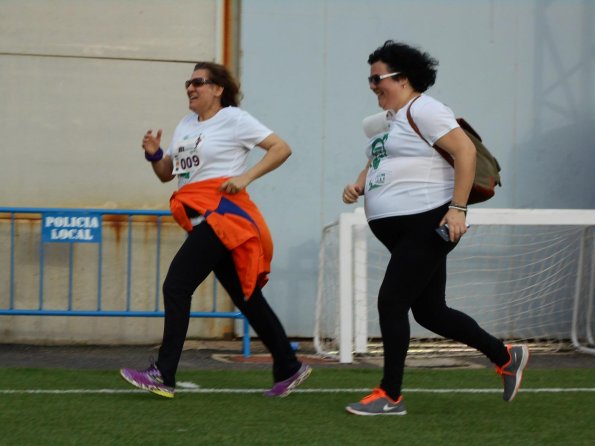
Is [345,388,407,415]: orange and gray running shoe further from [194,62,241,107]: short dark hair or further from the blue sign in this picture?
the blue sign

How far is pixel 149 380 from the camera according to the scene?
568 centimetres

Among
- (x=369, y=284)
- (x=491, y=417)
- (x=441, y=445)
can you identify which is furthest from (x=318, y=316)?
(x=441, y=445)

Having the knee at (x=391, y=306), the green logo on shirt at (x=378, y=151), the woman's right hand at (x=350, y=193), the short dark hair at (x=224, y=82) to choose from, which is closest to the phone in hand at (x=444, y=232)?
the knee at (x=391, y=306)

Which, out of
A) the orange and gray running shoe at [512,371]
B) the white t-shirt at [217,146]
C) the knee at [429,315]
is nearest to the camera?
the knee at [429,315]

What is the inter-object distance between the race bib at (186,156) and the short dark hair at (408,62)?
40.9 inches

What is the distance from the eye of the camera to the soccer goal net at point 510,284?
8.98 metres

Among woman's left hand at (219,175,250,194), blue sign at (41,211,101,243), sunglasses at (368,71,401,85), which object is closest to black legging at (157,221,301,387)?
woman's left hand at (219,175,250,194)

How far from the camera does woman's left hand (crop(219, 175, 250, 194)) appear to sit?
5727 millimetres

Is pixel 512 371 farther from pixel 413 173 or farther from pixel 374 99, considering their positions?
pixel 374 99

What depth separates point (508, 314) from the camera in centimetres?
945

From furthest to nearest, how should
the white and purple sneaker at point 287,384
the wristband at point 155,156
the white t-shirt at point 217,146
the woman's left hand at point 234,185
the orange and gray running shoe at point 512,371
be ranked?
the wristband at point 155,156, the white and purple sneaker at point 287,384, the white t-shirt at point 217,146, the woman's left hand at point 234,185, the orange and gray running shoe at point 512,371

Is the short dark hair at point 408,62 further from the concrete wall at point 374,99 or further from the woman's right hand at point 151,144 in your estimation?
the concrete wall at point 374,99

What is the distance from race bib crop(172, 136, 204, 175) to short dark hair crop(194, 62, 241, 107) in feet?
1.09

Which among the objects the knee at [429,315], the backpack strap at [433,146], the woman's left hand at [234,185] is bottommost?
the knee at [429,315]
